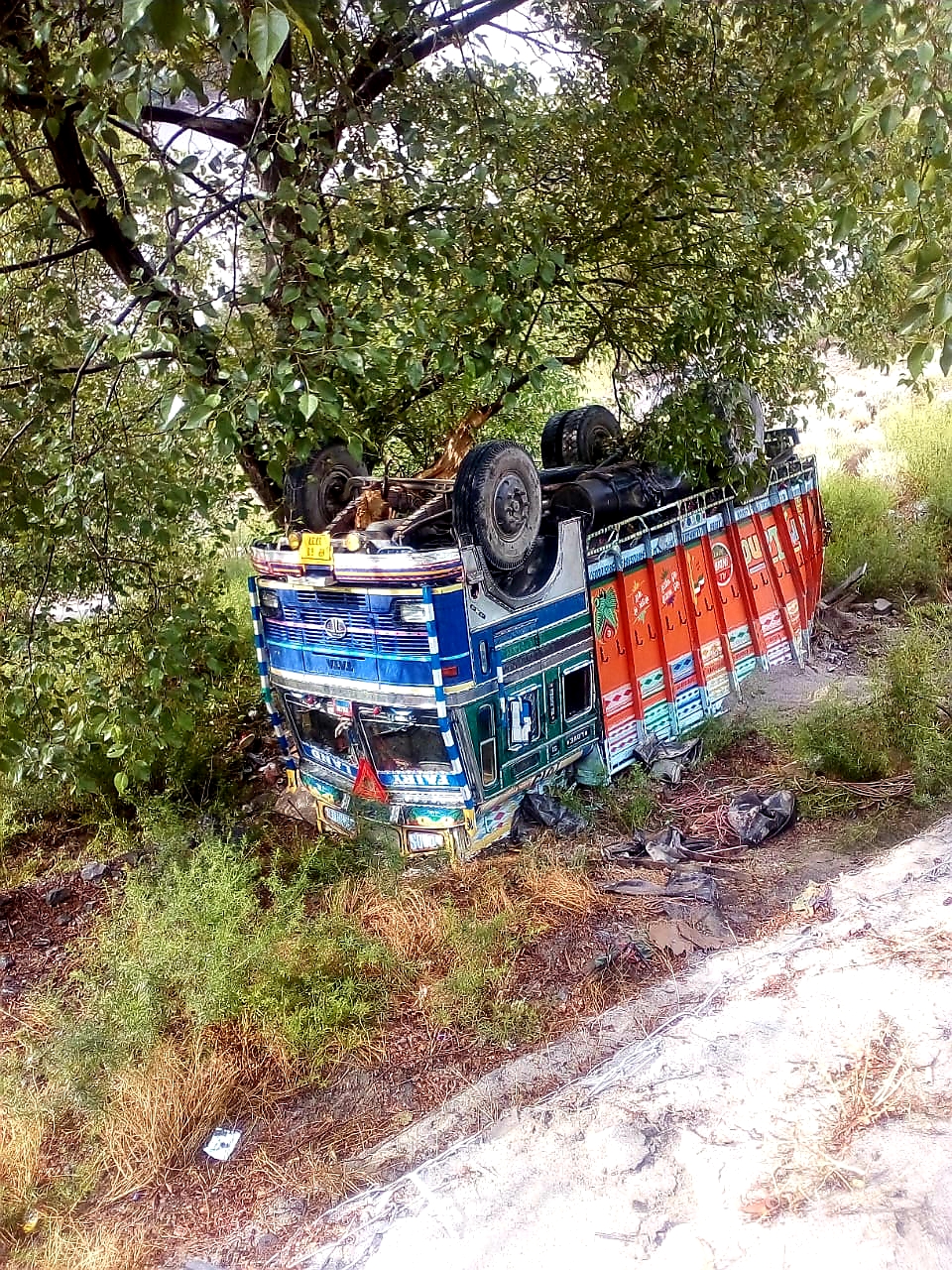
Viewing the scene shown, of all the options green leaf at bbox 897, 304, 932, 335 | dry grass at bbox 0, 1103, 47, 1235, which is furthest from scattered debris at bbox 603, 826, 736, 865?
green leaf at bbox 897, 304, 932, 335

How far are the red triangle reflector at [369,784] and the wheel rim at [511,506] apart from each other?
5.42 feet

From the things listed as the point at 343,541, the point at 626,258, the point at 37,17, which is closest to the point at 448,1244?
the point at 343,541

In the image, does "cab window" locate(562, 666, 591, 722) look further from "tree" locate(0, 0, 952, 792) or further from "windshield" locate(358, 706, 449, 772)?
"tree" locate(0, 0, 952, 792)

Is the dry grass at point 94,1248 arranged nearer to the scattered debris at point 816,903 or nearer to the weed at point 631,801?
the scattered debris at point 816,903

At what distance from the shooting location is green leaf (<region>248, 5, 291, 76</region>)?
148cm

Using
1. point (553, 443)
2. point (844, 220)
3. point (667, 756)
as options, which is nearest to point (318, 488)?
point (553, 443)

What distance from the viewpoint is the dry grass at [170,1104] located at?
144 inches

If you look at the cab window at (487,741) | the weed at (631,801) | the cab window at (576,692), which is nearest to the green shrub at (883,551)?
the weed at (631,801)

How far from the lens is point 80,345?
179 inches

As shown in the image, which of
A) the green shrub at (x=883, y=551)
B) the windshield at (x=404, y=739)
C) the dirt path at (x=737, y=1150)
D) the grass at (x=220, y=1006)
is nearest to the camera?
the dirt path at (x=737, y=1150)

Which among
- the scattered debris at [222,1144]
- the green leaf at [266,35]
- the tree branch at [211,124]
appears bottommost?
the scattered debris at [222,1144]

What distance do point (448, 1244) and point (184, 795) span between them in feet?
14.4

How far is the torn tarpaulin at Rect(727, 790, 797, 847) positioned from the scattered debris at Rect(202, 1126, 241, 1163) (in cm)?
350

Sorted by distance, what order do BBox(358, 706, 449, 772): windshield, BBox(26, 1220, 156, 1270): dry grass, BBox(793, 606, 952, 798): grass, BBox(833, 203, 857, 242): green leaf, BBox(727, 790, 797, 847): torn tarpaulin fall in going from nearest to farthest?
BBox(833, 203, 857, 242): green leaf < BBox(26, 1220, 156, 1270): dry grass < BBox(358, 706, 449, 772): windshield < BBox(727, 790, 797, 847): torn tarpaulin < BBox(793, 606, 952, 798): grass
